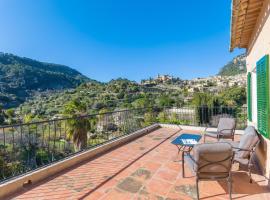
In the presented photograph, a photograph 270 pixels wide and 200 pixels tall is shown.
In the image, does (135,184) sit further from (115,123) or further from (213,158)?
(115,123)

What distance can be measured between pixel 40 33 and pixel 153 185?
26.5 m

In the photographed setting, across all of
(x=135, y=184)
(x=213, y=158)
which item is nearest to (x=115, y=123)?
(x=135, y=184)

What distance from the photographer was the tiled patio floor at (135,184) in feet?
8.46

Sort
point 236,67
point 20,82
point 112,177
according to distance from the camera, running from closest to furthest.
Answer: point 112,177, point 20,82, point 236,67

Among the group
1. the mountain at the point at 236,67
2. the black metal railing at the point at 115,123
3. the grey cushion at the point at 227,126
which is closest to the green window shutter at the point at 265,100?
the grey cushion at the point at 227,126

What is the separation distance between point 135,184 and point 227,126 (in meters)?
3.05

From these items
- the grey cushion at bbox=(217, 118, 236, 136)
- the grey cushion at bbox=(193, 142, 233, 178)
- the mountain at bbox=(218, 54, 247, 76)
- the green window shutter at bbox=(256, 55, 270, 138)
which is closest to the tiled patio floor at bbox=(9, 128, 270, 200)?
the grey cushion at bbox=(193, 142, 233, 178)

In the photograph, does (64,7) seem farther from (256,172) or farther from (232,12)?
(256,172)

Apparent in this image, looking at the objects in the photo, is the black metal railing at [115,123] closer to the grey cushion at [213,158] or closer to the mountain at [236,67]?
the grey cushion at [213,158]

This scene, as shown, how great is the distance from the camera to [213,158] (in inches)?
89.6

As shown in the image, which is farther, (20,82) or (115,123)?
(20,82)

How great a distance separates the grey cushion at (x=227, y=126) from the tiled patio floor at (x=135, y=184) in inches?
60.5

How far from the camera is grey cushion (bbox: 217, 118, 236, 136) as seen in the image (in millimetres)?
4664

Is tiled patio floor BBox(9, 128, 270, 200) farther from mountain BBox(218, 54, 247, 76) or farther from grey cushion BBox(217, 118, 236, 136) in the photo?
mountain BBox(218, 54, 247, 76)
